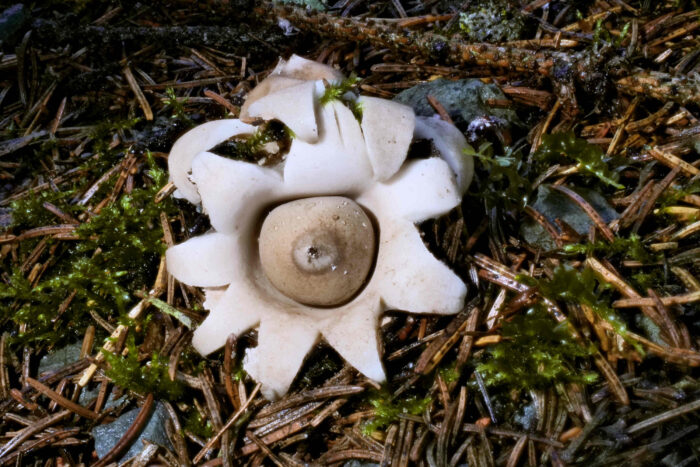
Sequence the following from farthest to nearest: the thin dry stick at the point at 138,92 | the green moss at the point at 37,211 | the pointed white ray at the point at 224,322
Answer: the thin dry stick at the point at 138,92
the green moss at the point at 37,211
the pointed white ray at the point at 224,322

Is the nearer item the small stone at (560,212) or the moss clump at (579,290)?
the moss clump at (579,290)

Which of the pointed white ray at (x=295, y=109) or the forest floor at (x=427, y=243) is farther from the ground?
the pointed white ray at (x=295, y=109)

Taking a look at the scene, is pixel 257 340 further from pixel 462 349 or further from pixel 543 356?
pixel 543 356

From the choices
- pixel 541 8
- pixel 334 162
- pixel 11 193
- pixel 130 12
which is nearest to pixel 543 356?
pixel 334 162

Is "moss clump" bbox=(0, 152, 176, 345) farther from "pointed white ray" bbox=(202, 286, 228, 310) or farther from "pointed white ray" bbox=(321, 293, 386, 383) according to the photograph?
"pointed white ray" bbox=(321, 293, 386, 383)

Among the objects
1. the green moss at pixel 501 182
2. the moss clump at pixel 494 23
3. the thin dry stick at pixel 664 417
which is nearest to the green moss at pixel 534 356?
the thin dry stick at pixel 664 417

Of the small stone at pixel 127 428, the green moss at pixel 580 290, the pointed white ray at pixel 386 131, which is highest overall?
the pointed white ray at pixel 386 131

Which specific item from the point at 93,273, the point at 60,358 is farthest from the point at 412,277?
the point at 60,358

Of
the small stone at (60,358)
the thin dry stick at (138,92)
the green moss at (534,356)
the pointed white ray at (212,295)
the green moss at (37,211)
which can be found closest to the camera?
the green moss at (534,356)

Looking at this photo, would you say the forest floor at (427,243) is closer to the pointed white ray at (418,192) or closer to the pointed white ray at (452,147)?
the pointed white ray at (452,147)

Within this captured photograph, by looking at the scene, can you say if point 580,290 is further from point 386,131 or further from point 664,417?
point 386,131
